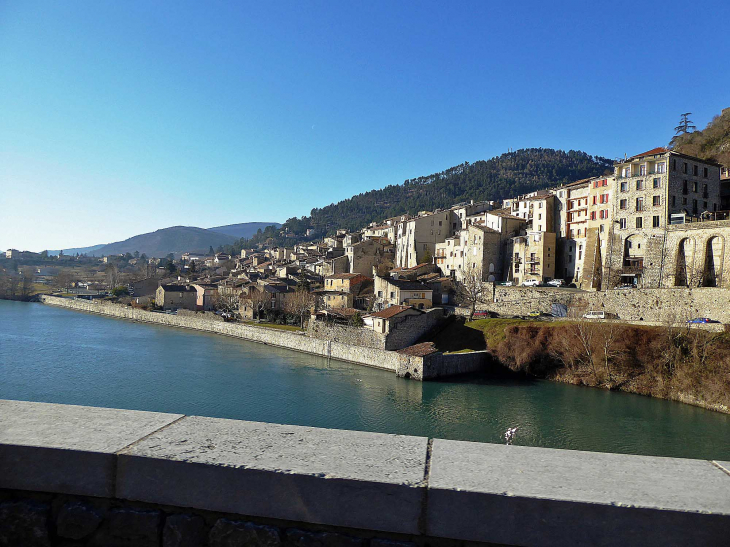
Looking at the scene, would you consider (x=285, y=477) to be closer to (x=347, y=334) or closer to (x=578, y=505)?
(x=578, y=505)

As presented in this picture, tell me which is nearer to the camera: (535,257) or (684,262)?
(684,262)

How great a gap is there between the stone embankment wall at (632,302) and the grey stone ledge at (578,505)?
2845 centimetres

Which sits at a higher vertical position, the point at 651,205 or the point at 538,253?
the point at 651,205

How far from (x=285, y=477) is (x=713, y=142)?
59721 millimetres

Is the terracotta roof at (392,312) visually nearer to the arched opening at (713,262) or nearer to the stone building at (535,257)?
the stone building at (535,257)

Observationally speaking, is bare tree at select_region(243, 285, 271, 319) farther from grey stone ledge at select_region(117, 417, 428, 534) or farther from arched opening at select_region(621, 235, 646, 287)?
grey stone ledge at select_region(117, 417, 428, 534)

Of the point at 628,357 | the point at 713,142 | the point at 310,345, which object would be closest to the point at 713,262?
the point at 628,357

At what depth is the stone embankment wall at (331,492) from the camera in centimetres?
162

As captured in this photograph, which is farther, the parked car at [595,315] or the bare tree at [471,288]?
the bare tree at [471,288]

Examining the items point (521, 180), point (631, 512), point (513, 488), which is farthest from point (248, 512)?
point (521, 180)

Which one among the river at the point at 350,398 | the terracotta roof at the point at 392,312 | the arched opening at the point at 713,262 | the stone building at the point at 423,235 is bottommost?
the river at the point at 350,398

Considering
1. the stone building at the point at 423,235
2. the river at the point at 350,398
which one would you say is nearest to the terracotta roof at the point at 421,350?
the river at the point at 350,398

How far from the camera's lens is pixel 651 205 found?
33500mm

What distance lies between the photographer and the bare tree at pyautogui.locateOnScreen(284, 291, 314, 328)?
147 ft
